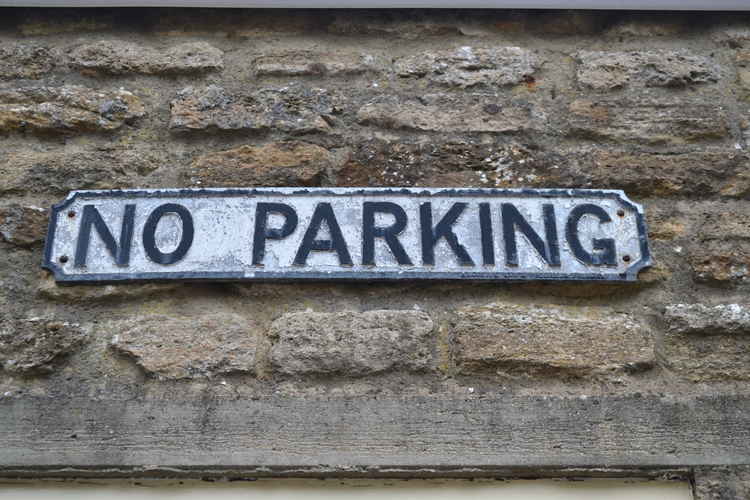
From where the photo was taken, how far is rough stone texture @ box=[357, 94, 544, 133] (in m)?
2.14

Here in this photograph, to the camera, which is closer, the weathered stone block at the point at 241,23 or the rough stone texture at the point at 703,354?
the rough stone texture at the point at 703,354

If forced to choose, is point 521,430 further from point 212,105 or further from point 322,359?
point 212,105

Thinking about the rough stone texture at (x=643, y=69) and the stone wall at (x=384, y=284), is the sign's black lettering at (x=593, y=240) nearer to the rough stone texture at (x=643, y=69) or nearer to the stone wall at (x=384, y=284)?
the stone wall at (x=384, y=284)

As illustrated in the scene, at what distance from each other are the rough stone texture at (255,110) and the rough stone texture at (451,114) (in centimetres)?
12

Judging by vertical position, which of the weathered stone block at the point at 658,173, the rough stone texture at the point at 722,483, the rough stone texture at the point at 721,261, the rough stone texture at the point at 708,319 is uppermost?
the weathered stone block at the point at 658,173

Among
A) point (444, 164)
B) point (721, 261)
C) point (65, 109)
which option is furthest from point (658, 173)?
point (65, 109)

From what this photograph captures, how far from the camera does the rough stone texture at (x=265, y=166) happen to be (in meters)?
2.05

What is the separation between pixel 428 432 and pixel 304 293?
1.40 ft

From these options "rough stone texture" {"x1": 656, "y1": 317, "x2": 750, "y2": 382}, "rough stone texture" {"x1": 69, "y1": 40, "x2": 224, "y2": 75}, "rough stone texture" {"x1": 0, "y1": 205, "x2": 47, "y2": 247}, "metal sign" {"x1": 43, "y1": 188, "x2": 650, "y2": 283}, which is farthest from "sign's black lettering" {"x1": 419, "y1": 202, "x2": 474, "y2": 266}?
"rough stone texture" {"x1": 0, "y1": 205, "x2": 47, "y2": 247}

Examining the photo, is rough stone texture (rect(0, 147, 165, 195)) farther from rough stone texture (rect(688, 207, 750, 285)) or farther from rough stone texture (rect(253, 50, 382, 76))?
rough stone texture (rect(688, 207, 750, 285))

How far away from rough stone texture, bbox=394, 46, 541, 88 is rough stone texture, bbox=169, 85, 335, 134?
254 mm

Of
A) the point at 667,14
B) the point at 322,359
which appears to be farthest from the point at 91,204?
the point at 667,14

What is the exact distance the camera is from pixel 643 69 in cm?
225

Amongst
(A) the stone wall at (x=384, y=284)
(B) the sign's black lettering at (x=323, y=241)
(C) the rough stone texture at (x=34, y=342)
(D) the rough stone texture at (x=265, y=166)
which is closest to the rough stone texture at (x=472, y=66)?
(A) the stone wall at (x=384, y=284)
